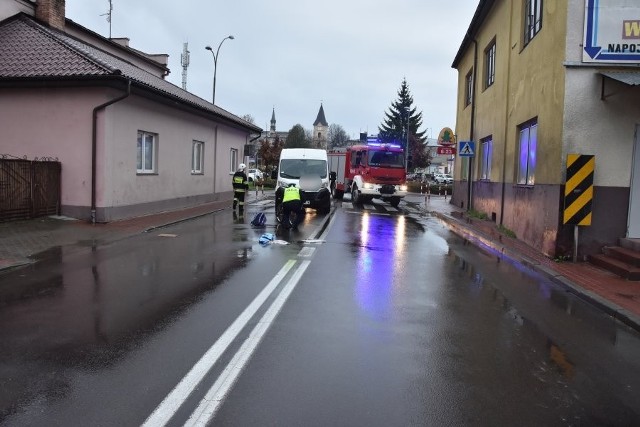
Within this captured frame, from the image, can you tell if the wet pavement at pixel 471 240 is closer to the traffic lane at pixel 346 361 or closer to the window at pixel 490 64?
the traffic lane at pixel 346 361

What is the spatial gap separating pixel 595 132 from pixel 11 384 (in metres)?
10.1

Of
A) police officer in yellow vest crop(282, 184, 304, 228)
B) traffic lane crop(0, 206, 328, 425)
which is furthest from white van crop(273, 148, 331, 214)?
traffic lane crop(0, 206, 328, 425)

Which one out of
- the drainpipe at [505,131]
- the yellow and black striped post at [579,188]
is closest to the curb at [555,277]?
→ the yellow and black striped post at [579,188]

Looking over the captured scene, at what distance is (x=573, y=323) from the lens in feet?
20.7

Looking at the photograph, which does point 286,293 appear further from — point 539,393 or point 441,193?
point 441,193

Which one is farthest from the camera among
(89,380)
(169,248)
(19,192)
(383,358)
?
(19,192)

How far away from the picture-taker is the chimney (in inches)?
719

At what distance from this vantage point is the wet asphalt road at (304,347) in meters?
3.79

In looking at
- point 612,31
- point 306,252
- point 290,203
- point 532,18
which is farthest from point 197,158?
point 612,31

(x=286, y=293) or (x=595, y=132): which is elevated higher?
(x=595, y=132)

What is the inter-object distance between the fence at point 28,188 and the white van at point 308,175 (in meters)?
7.70

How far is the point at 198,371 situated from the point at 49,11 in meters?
18.3

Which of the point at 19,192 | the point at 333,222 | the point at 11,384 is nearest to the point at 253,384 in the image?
the point at 11,384

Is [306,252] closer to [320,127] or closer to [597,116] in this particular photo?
[597,116]
